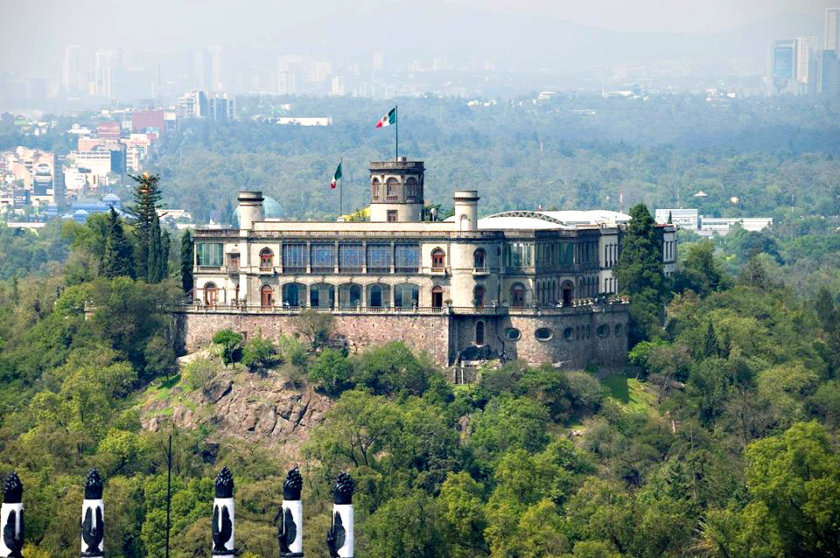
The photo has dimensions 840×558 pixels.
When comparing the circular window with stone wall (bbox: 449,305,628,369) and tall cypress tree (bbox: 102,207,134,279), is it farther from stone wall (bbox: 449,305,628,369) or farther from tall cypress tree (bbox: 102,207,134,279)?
tall cypress tree (bbox: 102,207,134,279)

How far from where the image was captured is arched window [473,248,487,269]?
397 ft

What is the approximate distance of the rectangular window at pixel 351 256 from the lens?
121 m

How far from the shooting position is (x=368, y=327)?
121m

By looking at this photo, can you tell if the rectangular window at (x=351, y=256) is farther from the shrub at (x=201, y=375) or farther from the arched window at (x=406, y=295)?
the shrub at (x=201, y=375)

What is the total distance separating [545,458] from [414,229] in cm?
1609

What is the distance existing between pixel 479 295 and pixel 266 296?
10.7 m

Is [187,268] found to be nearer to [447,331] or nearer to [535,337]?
[447,331]

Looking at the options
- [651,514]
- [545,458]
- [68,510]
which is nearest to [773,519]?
[651,514]

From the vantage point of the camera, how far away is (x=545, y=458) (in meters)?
111

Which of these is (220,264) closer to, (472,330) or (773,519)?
(472,330)

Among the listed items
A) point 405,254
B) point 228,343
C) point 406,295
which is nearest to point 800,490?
point 406,295

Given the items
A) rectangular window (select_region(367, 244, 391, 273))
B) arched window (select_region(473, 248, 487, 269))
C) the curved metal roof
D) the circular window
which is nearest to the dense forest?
the circular window

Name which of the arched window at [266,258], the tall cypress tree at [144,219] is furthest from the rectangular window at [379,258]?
the tall cypress tree at [144,219]

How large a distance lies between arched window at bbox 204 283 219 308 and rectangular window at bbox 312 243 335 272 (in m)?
5.44
